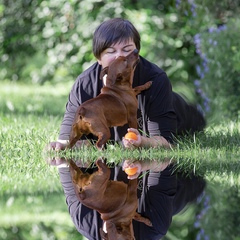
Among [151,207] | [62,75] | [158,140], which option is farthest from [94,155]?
[62,75]

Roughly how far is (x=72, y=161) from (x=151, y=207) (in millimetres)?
1585

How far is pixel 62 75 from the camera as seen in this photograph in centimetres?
1091

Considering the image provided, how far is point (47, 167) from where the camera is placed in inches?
158

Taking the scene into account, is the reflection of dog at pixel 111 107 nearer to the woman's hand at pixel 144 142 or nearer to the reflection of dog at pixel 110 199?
the woman's hand at pixel 144 142

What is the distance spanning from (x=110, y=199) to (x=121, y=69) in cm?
161

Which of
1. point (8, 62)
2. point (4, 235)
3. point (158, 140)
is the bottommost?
point (8, 62)

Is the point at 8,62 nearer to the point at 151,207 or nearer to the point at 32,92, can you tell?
the point at 32,92

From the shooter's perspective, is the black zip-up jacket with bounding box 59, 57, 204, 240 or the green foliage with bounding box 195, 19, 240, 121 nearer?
the black zip-up jacket with bounding box 59, 57, 204, 240

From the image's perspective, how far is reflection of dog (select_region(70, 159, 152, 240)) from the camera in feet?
7.66

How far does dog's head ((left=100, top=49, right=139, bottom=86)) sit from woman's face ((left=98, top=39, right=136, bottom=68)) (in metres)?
0.28

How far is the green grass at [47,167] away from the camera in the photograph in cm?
225

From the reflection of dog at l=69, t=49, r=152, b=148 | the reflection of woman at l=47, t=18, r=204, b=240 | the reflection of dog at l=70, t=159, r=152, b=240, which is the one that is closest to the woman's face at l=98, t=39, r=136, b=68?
the reflection of woman at l=47, t=18, r=204, b=240

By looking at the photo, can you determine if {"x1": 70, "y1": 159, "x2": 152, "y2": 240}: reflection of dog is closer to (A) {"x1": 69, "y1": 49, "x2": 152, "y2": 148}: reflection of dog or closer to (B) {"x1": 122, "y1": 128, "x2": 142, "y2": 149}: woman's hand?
(A) {"x1": 69, "y1": 49, "x2": 152, "y2": 148}: reflection of dog

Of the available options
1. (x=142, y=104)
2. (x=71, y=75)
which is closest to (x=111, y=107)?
(x=142, y=104)
